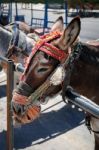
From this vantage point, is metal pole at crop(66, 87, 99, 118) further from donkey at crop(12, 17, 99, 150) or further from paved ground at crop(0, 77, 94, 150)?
paved ground at crop(0, 77, 94, 150)

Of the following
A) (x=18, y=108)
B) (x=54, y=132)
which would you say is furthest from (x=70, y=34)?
(x=54, y=132)

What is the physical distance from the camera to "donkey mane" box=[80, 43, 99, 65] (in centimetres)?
273

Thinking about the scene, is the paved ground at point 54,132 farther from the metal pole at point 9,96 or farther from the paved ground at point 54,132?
the metal pole at point 9,96

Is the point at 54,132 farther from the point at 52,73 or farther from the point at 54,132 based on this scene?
the point at 52,73

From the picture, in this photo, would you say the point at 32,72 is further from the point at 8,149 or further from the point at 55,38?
the point at 8,149

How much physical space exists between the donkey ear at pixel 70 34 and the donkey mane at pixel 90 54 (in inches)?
6.8

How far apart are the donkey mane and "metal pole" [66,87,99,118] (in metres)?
0.30

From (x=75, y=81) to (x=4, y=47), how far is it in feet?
10.7

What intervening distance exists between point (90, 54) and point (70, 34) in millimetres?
348

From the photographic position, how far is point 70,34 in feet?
8.20

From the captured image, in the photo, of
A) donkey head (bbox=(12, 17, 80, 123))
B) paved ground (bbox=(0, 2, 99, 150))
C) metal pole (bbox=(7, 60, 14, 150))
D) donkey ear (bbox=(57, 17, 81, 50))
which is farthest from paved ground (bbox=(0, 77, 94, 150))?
donkey ear (bbox=(57, 17, 81, 50))

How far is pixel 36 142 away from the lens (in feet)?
16.0

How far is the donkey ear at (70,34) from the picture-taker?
8.03ft

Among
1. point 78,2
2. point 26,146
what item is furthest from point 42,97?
point 78,2
